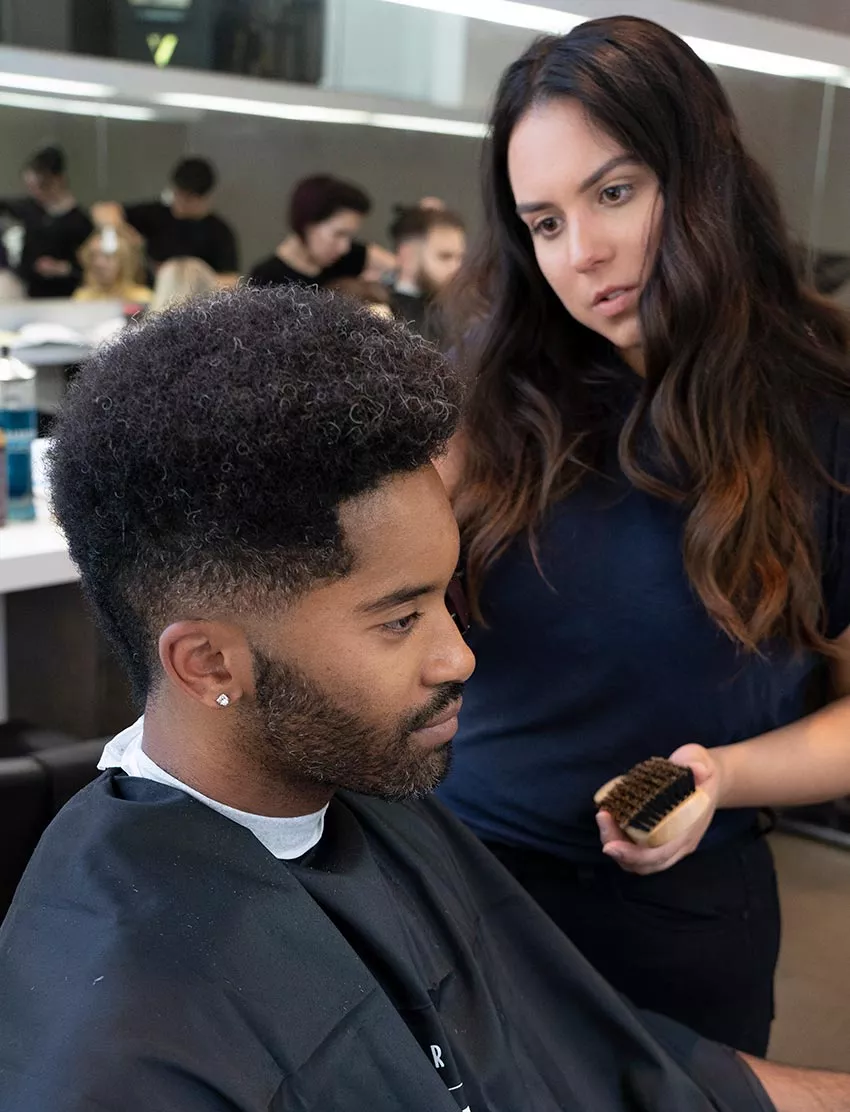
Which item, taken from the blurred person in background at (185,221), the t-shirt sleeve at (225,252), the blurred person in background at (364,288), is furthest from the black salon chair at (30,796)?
the t-shirt sleeve at (225,252)

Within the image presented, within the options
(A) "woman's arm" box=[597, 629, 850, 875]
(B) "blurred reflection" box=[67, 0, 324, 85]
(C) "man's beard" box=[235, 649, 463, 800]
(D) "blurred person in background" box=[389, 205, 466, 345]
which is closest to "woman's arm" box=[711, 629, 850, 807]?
(A) "woman's arm" box=[597, 629, 850, 875]

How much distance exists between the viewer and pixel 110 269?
500 cm

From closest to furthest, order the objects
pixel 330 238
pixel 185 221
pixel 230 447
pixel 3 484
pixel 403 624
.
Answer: pixel 230 447 → pixel 403 624 → pixel 3 484 → pixel 330 238 → pixel 185 221

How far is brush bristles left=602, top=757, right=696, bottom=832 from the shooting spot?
122 centimetres

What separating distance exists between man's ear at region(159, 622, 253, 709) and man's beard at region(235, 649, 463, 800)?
13 mm

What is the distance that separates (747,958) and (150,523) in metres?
0.91

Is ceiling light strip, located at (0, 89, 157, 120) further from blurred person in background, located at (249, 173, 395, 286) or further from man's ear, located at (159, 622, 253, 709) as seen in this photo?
man's ear, located at (159, 622, 253, 709)

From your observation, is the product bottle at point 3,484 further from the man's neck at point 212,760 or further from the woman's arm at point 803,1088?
the woman's arm at point 803,1088

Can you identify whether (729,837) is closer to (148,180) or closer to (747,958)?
(747,958)

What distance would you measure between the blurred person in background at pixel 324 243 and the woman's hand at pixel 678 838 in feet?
11.6

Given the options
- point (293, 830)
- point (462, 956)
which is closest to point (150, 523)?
point (293, 830)

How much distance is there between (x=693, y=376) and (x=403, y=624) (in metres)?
0.55

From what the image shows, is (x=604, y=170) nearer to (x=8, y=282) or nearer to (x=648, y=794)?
(x=648, y=794)

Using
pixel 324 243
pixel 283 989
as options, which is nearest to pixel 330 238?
pixel 324 243
